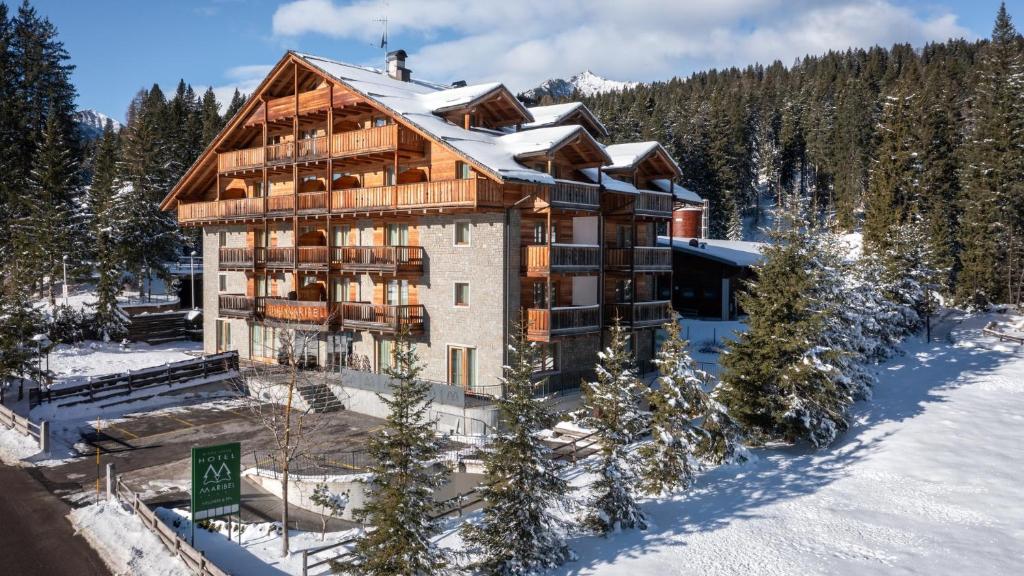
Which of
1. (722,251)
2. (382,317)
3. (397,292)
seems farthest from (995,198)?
(382,317)

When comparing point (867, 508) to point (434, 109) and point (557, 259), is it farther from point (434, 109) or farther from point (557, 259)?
point (434, 109)

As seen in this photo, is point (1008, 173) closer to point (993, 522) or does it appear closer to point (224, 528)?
point (993, 522)

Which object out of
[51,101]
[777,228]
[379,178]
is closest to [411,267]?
[379,178]

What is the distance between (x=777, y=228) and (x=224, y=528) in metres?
21.7

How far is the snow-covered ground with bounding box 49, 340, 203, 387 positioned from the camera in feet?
120

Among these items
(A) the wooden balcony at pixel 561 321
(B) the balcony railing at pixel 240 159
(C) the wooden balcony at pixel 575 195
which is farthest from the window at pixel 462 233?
(B) the balcony railing at pixel 240 159

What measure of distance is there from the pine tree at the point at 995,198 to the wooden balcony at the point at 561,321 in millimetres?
34539

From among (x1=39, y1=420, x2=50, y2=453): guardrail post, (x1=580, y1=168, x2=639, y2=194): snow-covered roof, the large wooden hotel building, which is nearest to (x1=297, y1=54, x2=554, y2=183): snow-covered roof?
the large wooden hotel building

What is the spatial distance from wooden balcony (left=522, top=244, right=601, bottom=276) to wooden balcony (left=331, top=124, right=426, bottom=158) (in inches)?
288

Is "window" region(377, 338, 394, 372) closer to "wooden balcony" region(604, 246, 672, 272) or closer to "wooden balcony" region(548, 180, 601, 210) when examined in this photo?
"wooden balcony" region(548, 180, 601, 210)

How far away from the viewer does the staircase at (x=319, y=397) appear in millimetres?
29922

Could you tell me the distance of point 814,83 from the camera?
4710 inches

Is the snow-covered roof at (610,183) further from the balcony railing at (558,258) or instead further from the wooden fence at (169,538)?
the wooden fence at (169,538)

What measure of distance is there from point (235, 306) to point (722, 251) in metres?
33.9
